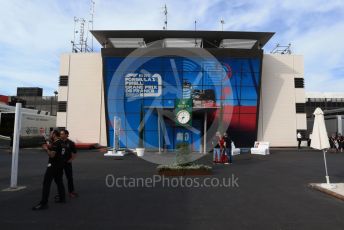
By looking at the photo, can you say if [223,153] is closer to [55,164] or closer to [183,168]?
[183,168]

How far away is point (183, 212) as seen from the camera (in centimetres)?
727

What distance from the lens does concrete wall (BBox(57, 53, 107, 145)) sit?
33.7 m

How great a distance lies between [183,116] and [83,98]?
11.3 m

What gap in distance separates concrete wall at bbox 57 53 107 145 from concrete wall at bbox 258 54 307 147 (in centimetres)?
1623

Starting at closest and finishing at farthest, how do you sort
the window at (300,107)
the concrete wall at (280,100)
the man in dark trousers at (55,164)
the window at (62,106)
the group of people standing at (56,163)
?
1. the group of people standing at (56,163)
2. the man in dark trousers at (55,164)
3. the concrete wall at (280,100)
4. the window at (62,106)
5. the window at (300,107)

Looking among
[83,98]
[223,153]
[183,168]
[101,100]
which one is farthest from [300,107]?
[183,168]

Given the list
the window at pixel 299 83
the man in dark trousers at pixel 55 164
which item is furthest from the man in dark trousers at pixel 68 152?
the window at pixel 299 83

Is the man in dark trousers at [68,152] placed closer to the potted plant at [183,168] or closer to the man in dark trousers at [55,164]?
the man in dark trousers at [55,164]

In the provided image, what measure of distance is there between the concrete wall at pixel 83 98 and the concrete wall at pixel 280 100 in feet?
53.3

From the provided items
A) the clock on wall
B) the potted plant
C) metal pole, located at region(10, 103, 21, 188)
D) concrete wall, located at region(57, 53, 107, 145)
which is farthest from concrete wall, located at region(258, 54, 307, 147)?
metal pole, located at region(10, 103, 21, 188)

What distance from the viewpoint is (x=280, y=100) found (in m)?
34.4

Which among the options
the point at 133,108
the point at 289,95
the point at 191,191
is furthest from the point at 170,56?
the point at 191,191

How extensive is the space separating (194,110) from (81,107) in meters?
12.1

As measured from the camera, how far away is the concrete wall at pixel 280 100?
33906mm
